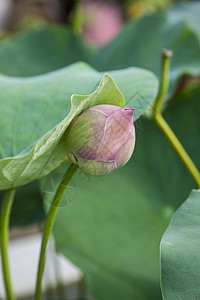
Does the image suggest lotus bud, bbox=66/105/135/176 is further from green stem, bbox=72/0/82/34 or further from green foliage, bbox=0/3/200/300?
green stem, bbox=72/0/82/34

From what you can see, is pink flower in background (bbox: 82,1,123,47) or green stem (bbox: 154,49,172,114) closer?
green stem (bbox: 154,49,172,114)

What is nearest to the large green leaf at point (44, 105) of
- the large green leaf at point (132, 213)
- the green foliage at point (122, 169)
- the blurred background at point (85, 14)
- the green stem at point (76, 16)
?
the green foliage at point (122, 169)

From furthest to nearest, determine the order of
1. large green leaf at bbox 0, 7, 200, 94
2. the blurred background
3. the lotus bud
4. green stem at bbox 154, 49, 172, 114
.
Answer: the blurred background < large green leaf at bbox 0, 7, 200, 94 < green stem at bbox 154, 49, 172, 114 < the lotus bud

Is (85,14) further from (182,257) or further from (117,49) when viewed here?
(182,257)

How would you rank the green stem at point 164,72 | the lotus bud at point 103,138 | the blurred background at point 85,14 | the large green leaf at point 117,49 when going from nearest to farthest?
the lotus bud at point 103,138
the green stem at point 164,72
the large green leaf at point 117,49
the blurred background at point 85,14

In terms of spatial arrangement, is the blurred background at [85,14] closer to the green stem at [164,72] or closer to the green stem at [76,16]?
the green stem at [76,16]

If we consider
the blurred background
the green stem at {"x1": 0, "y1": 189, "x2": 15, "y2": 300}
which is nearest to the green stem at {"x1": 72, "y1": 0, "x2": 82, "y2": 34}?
the green stem at {"x1": 0, "y1": 189, "x2": 15, "y2": 300}
